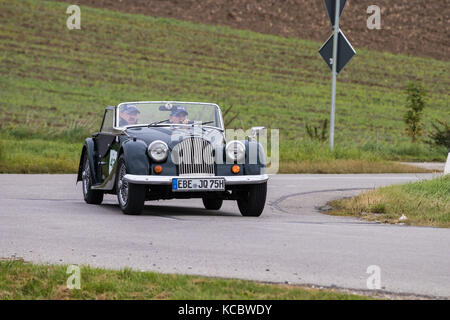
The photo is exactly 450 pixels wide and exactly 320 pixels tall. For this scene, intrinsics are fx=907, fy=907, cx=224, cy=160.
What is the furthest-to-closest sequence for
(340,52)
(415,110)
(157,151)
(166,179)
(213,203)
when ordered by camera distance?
(415,110)
(340,52)
(213,203)
(157,151)
(166,179)

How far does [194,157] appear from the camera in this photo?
11.7m

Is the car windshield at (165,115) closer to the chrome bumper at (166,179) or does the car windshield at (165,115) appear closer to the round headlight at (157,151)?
the round headlight at (157,151)

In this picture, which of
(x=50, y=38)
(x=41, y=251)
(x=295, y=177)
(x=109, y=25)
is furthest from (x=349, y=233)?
(x=109, y=25)

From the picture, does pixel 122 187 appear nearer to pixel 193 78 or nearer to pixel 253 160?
pixel 253 160

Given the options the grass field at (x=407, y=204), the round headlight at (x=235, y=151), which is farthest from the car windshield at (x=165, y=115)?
the grass field at (x=407, y=204)

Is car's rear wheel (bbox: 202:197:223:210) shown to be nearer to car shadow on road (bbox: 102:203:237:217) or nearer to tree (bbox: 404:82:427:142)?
car shadow on road (bbox: 102:203:237:217)

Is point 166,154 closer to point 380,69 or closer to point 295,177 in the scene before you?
point 295,177

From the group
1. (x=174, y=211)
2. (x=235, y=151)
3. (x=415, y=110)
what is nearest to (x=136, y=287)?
(x=235, y=151)

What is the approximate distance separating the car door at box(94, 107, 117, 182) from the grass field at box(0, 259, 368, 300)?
575cm

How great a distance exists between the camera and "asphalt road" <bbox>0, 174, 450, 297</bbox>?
23.8ft

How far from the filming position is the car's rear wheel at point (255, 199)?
1200cm

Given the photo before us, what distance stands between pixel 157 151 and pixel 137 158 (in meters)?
0.27

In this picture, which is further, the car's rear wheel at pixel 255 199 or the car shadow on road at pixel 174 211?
the car shadow on road at pixel 174 211

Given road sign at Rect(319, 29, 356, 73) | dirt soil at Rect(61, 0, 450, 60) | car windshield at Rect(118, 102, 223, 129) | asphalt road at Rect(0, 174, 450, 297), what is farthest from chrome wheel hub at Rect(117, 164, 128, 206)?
dirt soil at Rect(61, 0, 450, 60)
